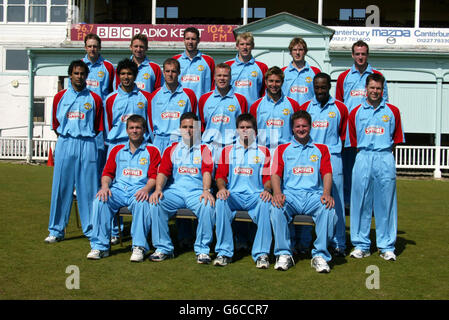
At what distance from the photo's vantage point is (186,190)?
597 centimetres

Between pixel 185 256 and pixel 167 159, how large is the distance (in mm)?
1161

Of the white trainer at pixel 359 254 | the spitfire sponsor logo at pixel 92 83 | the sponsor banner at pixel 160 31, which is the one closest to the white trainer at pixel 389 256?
the white trainer at pixel 359 254

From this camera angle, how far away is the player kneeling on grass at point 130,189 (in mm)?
5695

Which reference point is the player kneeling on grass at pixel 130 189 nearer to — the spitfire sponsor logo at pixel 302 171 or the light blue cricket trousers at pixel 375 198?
the spitfire sponsor logo at pixel 302 171

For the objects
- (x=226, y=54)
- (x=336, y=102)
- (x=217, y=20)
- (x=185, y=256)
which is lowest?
(x=185, y=256)

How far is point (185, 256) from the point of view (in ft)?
19.5

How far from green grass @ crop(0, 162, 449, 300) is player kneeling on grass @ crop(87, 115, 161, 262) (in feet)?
0.78

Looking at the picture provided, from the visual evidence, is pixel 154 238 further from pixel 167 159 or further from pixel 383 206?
pixel 383 206

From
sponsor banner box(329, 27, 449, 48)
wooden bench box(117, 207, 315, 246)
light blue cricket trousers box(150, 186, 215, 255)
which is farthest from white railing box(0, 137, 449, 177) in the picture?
light blue cricket trousers box(150, 186, 215, 255)

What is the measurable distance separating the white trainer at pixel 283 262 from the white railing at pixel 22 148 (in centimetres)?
1614

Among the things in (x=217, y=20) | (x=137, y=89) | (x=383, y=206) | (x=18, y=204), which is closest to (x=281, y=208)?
(x=383, y=206)

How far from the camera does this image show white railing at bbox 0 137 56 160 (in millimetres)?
19919

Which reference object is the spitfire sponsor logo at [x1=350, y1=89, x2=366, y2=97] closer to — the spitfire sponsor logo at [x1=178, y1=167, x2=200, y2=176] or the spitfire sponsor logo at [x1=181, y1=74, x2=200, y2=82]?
the spitfire sponsor logo at [x1=181, y1=74, x2=200, y2=82]

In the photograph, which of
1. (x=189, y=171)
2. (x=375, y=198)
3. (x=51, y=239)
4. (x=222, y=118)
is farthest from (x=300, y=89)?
(x=51, y=239)
